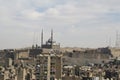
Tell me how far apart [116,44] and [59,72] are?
247 feet

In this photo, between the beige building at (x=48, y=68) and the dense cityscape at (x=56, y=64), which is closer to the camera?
the beige building at (x=48, y=68)

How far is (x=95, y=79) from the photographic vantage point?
36.2m

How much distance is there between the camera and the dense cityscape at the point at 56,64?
36.0 m

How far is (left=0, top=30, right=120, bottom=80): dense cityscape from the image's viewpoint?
36.0 metres

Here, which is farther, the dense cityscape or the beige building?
the dense cityscape

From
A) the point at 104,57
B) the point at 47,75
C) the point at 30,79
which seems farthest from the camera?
the point at 104,57

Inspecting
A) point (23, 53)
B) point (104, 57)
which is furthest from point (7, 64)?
point (104, 57)

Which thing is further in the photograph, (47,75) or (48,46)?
(48,46)

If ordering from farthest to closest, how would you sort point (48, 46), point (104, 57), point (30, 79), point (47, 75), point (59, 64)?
point (104, 57)
point (48, 46)
point (30, 79)
point (59, 64)
point (47, 75)

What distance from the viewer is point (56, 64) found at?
36.0 m

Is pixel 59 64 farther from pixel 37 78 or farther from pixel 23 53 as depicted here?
pixel 23 53

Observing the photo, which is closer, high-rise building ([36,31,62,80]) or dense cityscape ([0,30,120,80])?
high-rise building ([36,31,62,80])

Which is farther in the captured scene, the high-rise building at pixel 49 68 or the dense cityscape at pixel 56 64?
the dense cityscape at pixel 56 64

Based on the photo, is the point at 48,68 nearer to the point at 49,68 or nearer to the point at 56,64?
the point at 49,68
